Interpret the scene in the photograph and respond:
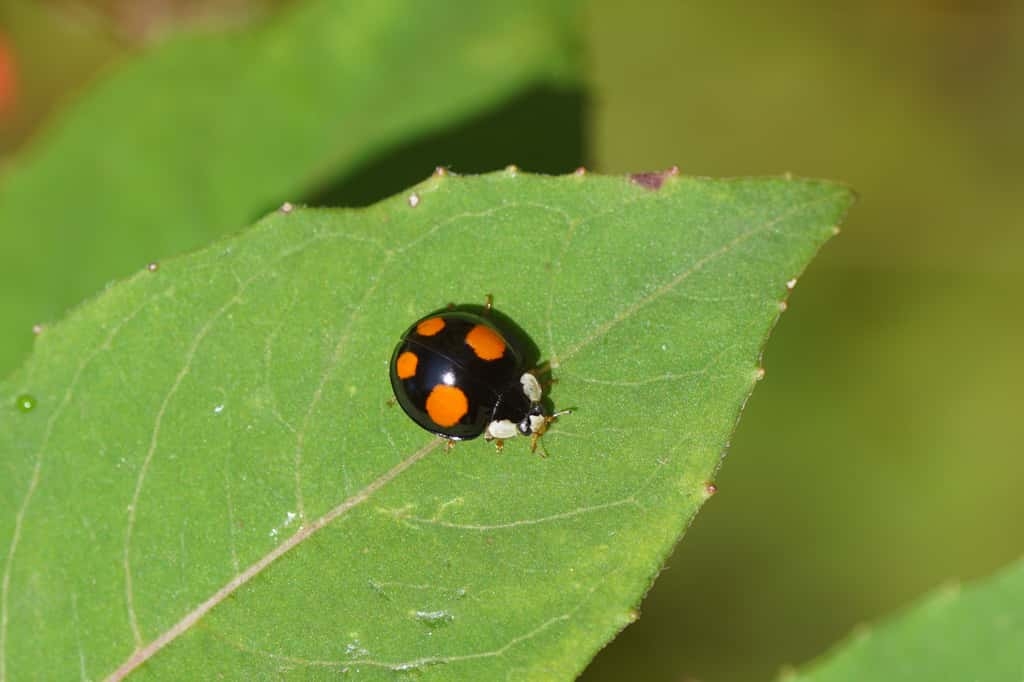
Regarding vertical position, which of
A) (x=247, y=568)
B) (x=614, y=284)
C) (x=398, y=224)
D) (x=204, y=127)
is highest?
(x=204, y=127)

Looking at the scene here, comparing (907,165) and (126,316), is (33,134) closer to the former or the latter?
(126,316)

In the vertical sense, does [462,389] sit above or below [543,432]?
above

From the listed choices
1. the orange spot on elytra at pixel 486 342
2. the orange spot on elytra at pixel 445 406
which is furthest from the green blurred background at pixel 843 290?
the orange spot on elytra at pixel 445 406

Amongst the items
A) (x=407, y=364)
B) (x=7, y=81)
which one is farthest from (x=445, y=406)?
(x=7, y=81)

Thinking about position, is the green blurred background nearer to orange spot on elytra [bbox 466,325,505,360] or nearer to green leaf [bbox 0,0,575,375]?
green leaf [bbox 0,0,575,375]

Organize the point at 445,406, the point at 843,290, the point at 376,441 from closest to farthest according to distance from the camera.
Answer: the point at 376,441 → the point at 445,406 → the point at 843,290

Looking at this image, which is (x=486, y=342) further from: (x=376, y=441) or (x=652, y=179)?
(x=652, y=179)

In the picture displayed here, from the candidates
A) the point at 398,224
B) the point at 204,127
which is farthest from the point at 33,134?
the point at 398,224

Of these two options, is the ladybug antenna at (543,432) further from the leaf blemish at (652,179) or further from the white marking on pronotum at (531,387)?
the leaf blemish at (652,179)
